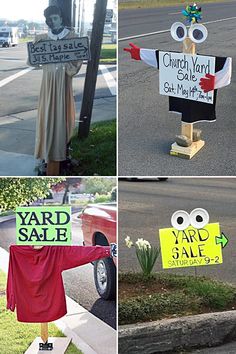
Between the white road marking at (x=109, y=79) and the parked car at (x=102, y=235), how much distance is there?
3521 mm

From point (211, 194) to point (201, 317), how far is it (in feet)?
17.7

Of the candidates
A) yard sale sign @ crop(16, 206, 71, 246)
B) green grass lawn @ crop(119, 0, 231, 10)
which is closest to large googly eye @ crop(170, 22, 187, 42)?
yard sale sign @ crop(16, 206, 71, 246)

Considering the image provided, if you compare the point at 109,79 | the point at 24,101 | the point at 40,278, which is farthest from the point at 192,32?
the point at 109,79

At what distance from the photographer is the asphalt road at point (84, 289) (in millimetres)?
5000

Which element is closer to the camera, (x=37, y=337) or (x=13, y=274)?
(x=13, y=274)

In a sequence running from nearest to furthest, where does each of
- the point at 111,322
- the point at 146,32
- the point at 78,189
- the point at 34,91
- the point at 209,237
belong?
the point at 209,237
the point at 111,322
the point at 78,189
the point at 34,91
the point at 146,32

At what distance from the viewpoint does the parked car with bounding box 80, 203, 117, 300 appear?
4.99m

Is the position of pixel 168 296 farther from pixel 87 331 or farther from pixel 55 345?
pixel 55 345

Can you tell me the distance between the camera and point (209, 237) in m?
3.88

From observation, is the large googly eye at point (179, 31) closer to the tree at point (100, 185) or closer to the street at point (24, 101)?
the tree at point (100, 185)

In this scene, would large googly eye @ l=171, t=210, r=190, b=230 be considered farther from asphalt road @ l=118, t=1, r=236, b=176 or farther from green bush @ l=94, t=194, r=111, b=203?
green bush @ l=94, t=194, r=111, b=203

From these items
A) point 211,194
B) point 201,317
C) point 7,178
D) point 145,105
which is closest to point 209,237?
point 201,317

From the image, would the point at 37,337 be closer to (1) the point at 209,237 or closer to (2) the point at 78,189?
(2) the point at 78,189

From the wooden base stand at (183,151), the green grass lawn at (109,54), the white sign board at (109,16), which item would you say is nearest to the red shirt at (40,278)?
the wooden base stand at (183,151)
